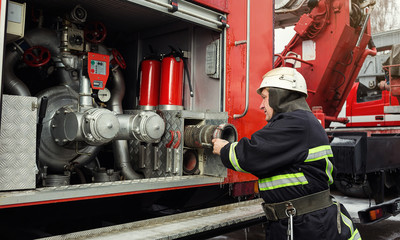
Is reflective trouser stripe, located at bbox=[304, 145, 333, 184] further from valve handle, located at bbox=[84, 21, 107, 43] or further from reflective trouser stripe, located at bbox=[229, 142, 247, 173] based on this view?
valve handle, located at bbox=[84, 21, 107, 43]

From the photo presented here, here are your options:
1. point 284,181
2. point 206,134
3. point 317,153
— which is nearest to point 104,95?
point 206,134

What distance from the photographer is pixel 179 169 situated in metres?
3.08

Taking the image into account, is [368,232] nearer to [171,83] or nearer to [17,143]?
[171,83]

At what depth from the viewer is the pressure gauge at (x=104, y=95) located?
138 inches

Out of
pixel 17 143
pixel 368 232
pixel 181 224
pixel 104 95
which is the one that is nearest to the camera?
pixel 17 143

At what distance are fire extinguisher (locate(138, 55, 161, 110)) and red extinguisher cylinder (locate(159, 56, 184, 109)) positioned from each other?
16 cm

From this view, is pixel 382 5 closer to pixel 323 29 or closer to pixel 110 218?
pixel 323 29

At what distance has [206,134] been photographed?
2986 mm

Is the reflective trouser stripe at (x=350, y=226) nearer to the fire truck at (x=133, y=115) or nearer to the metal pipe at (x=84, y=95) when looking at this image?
the fire truck at (x=133, y=115)

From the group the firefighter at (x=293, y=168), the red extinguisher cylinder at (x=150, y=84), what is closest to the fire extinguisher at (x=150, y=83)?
the red extinguisher cylinder at (x=150, y=84)

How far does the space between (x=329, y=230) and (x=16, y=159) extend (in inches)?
73.4

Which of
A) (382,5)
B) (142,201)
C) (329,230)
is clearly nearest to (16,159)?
(142,201)

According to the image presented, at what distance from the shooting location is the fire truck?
2.44 m

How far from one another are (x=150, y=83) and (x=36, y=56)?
114 centimetres
